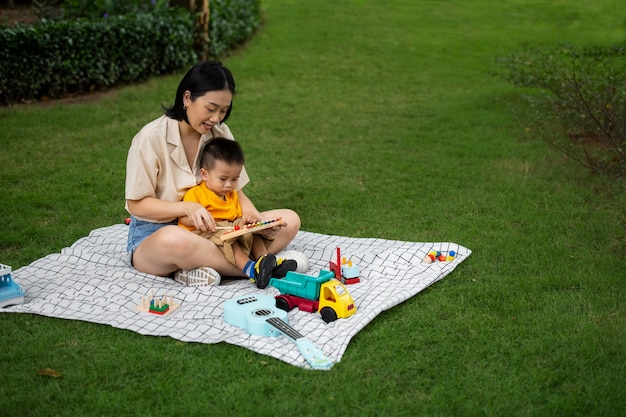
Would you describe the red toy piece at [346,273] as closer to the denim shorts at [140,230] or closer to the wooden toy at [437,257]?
the wooden toy at [437,257]

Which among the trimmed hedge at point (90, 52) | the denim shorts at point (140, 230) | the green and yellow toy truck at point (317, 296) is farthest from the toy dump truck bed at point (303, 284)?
the trimmed hedge at point (90, 52)

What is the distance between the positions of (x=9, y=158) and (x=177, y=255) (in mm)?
3299

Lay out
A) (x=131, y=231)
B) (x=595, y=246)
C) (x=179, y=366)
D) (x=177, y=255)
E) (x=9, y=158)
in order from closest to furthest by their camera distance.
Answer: (x=179, y=366), (x=177, y=255), (x=131, y=231), (x=595, y=246), (x=9, y=158)

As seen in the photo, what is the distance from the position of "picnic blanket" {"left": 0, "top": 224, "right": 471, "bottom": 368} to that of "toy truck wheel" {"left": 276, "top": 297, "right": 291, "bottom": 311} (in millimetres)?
53

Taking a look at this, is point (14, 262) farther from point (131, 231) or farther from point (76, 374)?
point (76, 374)

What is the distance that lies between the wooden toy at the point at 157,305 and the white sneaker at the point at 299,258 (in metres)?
0.81

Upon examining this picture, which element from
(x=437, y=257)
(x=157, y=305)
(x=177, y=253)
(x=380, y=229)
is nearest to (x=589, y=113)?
(x=380, y=229)

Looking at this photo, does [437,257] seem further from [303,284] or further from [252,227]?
[252,227]

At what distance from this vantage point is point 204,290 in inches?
163

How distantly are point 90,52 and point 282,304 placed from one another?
5.84 m

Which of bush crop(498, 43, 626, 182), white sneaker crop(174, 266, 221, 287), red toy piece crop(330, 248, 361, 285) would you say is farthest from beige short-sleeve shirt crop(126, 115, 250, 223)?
bush crop(498, 43, 626, 182)

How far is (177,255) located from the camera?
413 cm

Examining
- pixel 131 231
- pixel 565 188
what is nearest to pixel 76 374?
pixel 131 231

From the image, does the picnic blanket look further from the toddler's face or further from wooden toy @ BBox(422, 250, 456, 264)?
the toddler's face
